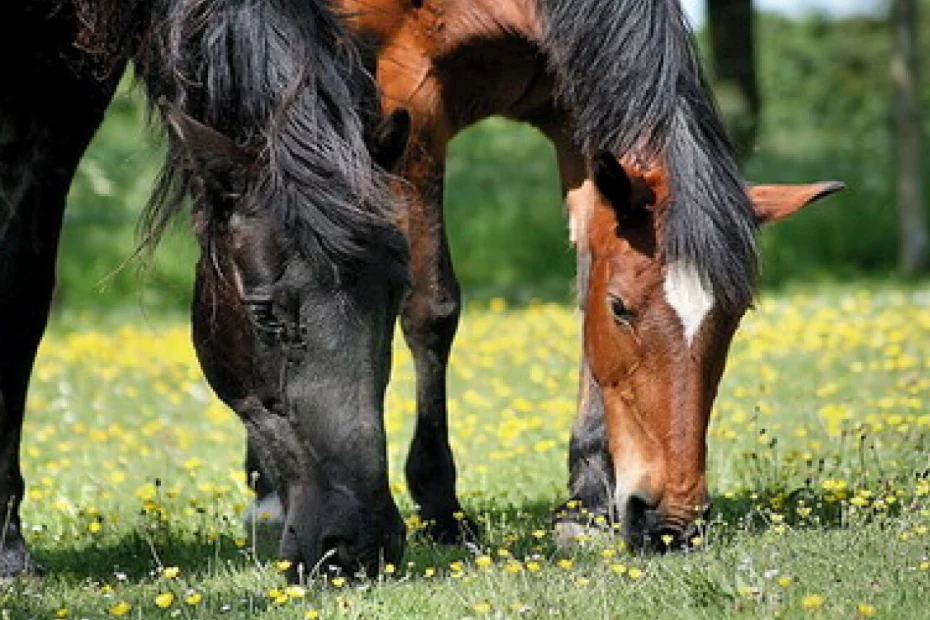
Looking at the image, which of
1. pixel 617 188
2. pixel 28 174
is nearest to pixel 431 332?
pixel 617 188

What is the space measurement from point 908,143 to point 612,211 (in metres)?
12.2

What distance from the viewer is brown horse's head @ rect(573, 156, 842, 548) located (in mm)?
5238

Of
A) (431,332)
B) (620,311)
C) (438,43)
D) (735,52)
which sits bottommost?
(431,332)

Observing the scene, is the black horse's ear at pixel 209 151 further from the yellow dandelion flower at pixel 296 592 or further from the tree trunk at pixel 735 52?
the tree trunk at pixel 735 52

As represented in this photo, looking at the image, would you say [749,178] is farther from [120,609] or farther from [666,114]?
[120,609]

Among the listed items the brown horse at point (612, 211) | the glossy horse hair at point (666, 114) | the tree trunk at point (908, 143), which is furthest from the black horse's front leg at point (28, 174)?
the tree trunk at point (908, 143)

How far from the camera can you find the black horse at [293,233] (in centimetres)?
447

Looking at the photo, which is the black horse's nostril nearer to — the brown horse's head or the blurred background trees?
the brown horse's head

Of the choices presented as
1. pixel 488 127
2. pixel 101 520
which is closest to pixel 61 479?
pixel 101 520

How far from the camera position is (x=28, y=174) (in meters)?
5.95

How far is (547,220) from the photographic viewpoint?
61.9 feet

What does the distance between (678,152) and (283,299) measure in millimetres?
1518

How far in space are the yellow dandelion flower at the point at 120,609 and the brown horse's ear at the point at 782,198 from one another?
233 cm

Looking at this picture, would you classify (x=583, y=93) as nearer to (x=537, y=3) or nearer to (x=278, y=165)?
(x=537, y=3)
